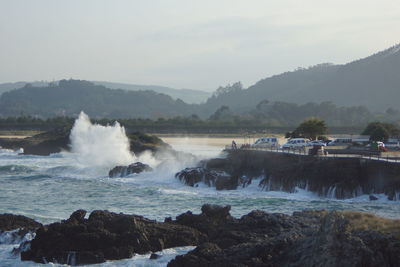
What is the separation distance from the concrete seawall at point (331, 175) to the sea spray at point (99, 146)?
66.3 feet

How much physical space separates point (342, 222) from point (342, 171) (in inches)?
814

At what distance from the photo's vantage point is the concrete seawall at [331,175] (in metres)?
37.8

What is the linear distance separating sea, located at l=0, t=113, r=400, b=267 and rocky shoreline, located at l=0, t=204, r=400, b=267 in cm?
76

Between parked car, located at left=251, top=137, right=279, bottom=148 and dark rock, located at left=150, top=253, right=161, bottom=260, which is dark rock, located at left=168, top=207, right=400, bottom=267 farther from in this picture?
parked car, located at left=251, top=137, right=279, bottom=148

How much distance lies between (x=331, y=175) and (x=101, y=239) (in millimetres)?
17503

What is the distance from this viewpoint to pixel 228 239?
2388 cm

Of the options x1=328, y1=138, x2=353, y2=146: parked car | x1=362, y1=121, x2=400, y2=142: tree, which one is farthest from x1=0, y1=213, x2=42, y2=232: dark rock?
x1=362, y1=121, x2=400, y2=142: tree

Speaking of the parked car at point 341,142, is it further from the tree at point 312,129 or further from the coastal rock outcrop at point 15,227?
the coastal rock outcrop at point 15,227

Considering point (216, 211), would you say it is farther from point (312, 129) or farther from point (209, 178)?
point (312, 129)

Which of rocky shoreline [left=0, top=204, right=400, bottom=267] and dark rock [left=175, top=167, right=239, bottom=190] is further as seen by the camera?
dark rock [left=175, top=167, right=239, bottom=190]

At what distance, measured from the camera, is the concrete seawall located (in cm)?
3775

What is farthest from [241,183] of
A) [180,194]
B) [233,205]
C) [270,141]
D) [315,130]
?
[315,130]

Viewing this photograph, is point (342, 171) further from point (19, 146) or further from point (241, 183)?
point (19, 146)

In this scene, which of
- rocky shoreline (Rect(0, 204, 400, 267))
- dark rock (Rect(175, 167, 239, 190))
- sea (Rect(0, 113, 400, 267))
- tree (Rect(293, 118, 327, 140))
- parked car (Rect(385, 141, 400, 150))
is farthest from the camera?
tree (Rect(293, 118, 327, 140))
